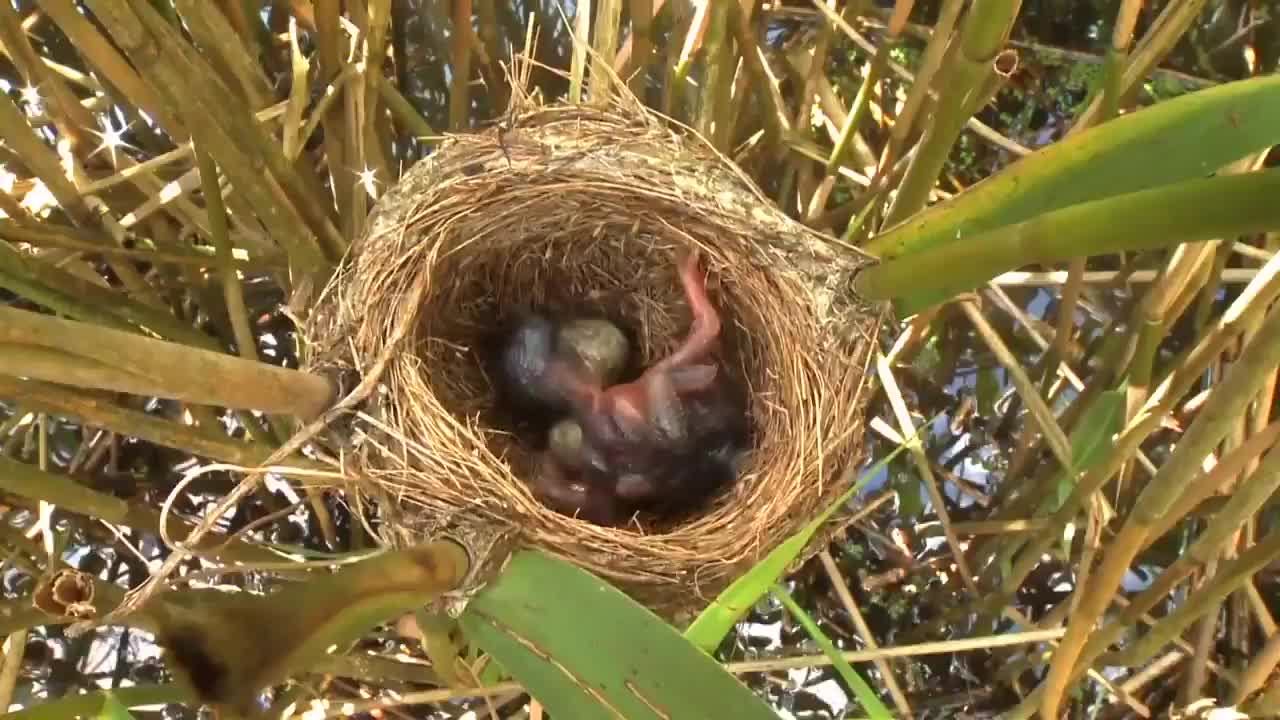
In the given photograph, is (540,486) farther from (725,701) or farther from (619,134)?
(725,701)

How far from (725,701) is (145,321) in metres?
0.47

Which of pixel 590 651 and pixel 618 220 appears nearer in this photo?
pixel 590 651

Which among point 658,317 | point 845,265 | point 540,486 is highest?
point 845,265

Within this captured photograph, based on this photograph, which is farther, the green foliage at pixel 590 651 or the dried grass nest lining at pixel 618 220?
the dried grass nest lining at pixel 618 220

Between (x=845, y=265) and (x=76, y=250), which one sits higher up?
(x=845, y=265)

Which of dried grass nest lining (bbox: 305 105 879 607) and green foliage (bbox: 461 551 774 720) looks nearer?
green foliage (bbox: 461 551 774 720)

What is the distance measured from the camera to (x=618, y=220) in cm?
77

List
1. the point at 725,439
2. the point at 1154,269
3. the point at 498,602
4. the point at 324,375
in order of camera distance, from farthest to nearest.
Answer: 1. the point at 725,439
2. the point at 1154,269
3. the point at 324,375
4. the point at 498,602

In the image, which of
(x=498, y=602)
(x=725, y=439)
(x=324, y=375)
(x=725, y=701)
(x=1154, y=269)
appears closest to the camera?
(x=725, y=701)

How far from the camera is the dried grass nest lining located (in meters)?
0.60

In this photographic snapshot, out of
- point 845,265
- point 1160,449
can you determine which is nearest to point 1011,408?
point 1160,449

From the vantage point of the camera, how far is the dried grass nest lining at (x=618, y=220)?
1.97ft

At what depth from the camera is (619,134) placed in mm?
660

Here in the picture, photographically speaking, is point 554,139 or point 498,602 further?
point 554,139
